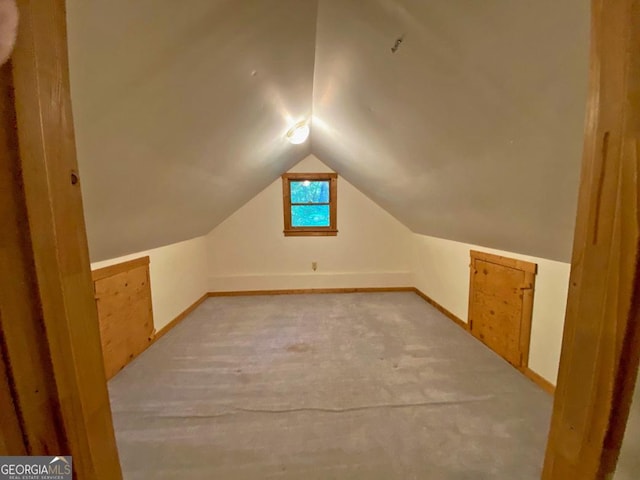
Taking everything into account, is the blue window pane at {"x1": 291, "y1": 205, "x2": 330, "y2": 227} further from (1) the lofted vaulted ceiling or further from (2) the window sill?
(1) the lofted vaulted ceiling

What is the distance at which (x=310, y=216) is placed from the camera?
434 centimetres

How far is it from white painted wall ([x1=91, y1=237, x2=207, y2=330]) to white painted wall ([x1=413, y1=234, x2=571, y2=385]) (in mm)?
3136

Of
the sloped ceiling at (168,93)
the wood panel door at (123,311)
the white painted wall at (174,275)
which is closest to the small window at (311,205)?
the white painted wall at (174,275)

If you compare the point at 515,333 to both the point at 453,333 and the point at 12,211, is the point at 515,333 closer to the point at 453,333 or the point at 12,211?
the point at 453,333

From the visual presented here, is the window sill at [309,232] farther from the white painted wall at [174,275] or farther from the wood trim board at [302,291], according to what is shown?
the white painted wall at [174,275]

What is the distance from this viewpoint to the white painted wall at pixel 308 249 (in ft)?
13.9

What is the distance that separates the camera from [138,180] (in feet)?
4.81

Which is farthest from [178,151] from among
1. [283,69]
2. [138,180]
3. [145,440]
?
[145,440]

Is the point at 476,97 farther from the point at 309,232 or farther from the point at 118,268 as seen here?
the point at 309,232

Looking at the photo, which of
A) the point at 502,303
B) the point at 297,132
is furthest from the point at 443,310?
the point at 297,132

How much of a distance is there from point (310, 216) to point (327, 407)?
9.67 ft

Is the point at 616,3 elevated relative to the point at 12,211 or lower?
elevated

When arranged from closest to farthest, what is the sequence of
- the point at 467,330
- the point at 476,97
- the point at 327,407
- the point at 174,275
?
the point at 476,97 < the point at 327,407 < the point at 467,330 < the point at 174,275

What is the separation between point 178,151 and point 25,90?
129cm
